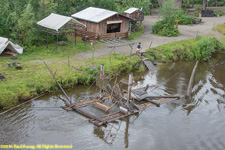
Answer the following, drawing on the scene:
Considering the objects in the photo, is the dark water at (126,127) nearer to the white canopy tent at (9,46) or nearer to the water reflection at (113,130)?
the water reflection at (113,130)

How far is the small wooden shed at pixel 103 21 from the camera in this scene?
1129 inches

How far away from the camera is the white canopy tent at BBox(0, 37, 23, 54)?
21650mm

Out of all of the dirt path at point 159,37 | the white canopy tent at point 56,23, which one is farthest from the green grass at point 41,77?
the white canopy tent at point 56,23

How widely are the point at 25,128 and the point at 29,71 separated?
664 centimetres

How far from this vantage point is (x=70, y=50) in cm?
2486

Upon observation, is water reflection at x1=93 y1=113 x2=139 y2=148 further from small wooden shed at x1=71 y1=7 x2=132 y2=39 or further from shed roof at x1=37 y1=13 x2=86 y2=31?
small wooden shed at x1=71 y1=7 x2=132 y2=39

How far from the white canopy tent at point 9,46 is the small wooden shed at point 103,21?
368 inches

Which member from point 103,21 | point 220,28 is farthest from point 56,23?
point 220,28

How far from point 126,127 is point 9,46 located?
47.2 ft

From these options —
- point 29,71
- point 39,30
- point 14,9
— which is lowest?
point 29,71

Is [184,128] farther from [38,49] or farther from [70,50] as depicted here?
[38,49]

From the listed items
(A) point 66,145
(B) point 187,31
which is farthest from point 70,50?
(B) point 187,31

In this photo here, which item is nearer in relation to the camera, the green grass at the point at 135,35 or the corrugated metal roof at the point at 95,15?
the corrugated metal roof at the point at 95,15

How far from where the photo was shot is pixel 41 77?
59.4 ft
